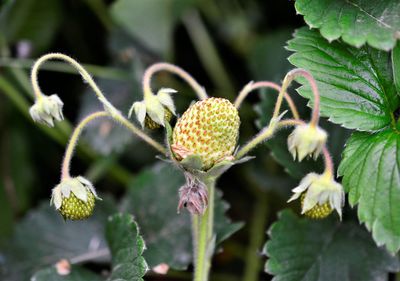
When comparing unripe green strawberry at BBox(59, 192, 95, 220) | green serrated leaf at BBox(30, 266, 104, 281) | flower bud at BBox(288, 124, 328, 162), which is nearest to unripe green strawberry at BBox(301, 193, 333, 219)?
flower bud at BBox(288, 124, 328, 162)

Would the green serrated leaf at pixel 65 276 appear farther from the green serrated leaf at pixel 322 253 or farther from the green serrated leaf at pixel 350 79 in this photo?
the green serrated leaf at pixel 350 79

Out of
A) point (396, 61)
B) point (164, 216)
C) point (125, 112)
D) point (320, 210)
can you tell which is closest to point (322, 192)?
point (320, 210)

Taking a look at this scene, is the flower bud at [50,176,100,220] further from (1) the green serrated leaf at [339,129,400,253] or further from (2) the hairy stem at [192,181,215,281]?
(1) the green serrated leaf at [339,129,400,253]

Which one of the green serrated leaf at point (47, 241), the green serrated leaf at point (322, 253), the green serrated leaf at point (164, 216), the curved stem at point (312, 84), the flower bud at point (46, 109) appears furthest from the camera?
the green serrated leaf at point (47, 241)

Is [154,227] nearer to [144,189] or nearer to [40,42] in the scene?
[144,189]

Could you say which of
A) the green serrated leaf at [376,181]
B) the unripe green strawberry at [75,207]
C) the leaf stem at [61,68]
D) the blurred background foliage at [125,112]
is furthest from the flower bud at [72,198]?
the leaf stem at [61,68]

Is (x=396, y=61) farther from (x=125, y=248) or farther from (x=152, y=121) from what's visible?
(x=125, y=248)
